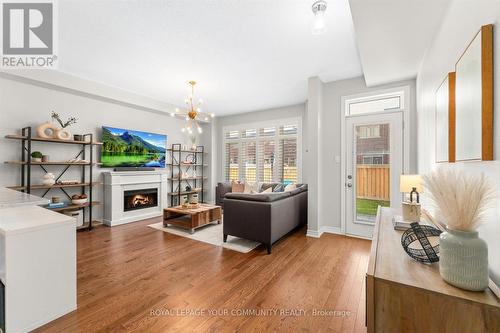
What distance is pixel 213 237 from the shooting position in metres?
3.63

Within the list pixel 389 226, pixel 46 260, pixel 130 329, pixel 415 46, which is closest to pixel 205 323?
pixel 130 329

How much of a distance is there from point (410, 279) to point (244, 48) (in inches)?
116

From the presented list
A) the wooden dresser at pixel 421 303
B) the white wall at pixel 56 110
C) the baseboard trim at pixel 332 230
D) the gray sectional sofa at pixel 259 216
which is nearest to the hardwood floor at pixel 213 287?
the gray sectional sofa at pixel 259 216

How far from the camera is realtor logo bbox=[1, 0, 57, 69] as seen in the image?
2193 mm

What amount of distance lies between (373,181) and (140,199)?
4.83 m

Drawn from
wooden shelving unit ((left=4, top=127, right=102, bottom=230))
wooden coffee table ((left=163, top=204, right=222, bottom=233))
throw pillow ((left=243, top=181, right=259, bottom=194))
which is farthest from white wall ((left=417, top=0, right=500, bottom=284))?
wooden shelving unit ((left=4, top=127, right=102, bottom=230))

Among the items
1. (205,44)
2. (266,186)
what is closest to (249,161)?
(266,186)

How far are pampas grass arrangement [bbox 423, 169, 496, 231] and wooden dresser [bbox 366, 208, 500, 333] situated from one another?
0.27 meters

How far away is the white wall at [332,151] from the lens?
386 cm

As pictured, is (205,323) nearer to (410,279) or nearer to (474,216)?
(410,279)

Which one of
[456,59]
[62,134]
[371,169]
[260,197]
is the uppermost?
[456,59]

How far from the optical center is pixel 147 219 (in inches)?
192

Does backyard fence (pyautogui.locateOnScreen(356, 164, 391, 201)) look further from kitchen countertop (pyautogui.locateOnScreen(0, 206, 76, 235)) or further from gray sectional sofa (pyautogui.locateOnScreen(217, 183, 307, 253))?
kitchen countertop (pyautogui.locateOnScreen(0, 206, 76, 235))

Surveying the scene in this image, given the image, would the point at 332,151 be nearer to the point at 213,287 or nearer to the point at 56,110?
the point at 213,287
